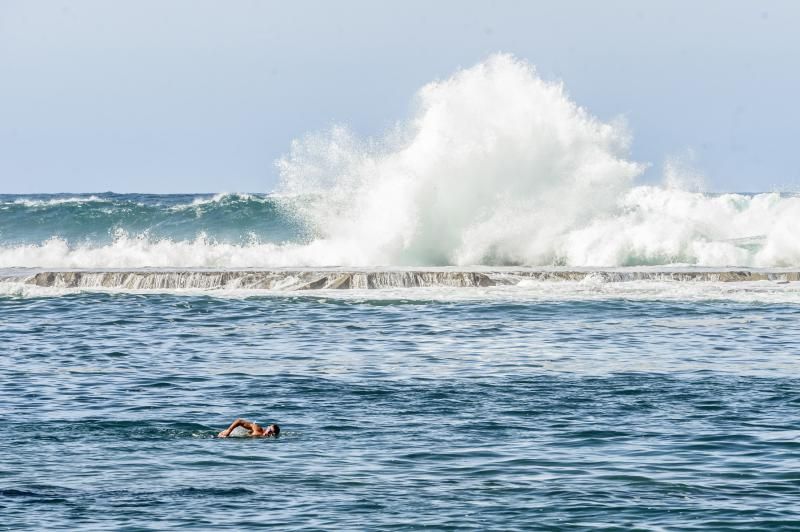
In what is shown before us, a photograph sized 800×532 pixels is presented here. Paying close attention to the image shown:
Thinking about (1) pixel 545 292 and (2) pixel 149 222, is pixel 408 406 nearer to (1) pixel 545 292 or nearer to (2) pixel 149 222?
(1) pixel 545 292

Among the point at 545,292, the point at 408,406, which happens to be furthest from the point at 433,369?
the point at 545,292

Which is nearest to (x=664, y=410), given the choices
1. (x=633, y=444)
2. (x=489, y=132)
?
(x=633, y=444)

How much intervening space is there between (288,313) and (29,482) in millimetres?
16413

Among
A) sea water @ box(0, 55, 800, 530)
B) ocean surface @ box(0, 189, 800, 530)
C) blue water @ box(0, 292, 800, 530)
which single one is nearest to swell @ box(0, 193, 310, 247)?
sea water @ box(0, 55, 800, 530)

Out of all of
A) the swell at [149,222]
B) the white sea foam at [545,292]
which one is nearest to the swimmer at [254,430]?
the white sea foam at [545,292]

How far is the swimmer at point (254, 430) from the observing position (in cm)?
1410

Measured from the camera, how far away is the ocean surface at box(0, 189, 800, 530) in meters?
11.1

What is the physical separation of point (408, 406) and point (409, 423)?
1.19 m

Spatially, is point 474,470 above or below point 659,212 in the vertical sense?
below

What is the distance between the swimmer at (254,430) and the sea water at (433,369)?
0.15 m

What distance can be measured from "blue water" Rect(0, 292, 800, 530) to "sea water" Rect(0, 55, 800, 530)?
0.04m

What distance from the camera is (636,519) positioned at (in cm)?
1055

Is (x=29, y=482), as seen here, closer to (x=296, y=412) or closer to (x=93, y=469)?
(x=93, y=469)

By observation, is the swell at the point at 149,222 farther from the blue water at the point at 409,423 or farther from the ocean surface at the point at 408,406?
the blue water at the point at 409,423
